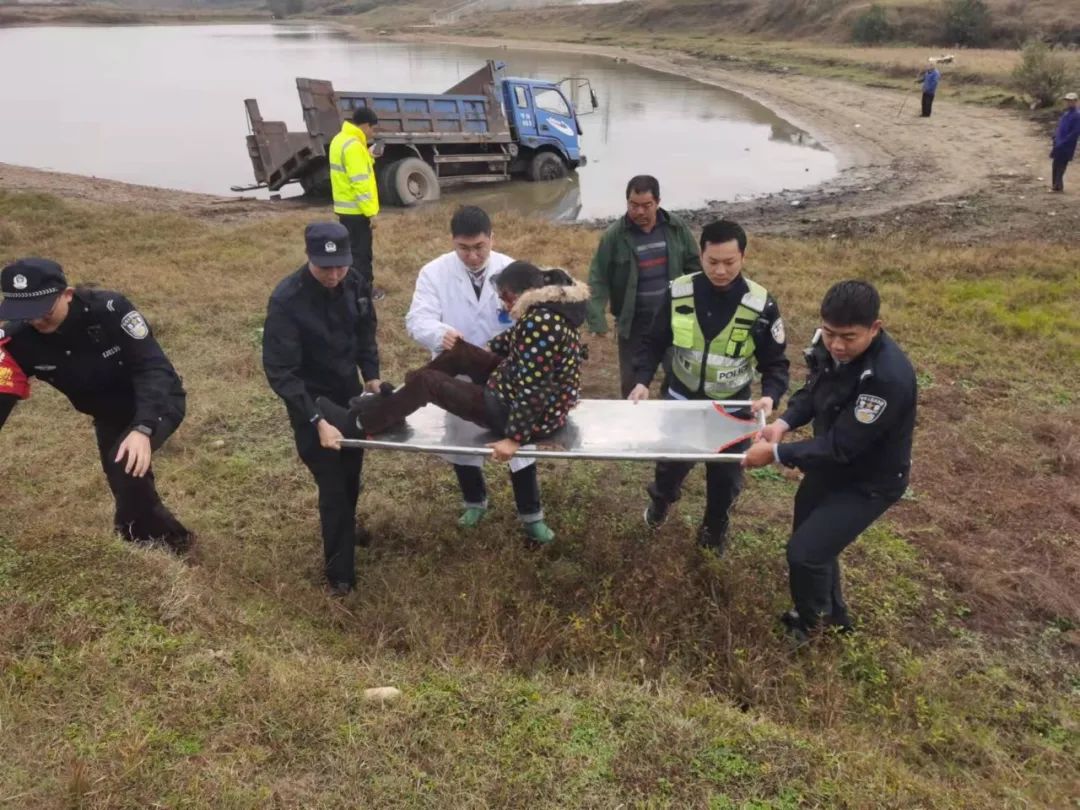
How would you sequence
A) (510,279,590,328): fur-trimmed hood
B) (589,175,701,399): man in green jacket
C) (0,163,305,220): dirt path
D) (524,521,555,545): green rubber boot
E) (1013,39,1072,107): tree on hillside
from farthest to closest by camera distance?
1. (1013,39,1072,107): tree on hillside
2. (0,163,305,220): dirt path
3. (589,175,701,399): man in green jacket
4. (524,521,555,545): green rubber boot
5. (510,279,590,328): fur-trimmed hood

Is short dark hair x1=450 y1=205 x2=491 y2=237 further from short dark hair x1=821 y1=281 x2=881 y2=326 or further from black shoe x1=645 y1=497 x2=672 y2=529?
black shoe x1=645 y1=497 x2=672 y2=529

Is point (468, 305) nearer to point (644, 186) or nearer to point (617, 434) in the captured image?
point (617, 434)

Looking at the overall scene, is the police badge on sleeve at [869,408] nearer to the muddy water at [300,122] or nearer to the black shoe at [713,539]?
the black shoe at [713,539]

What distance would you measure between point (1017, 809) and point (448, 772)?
1797mm

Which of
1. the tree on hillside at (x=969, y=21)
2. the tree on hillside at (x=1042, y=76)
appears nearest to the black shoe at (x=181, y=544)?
the tree on hillside at (x=1042, y=76)

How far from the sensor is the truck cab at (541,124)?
1520 cm

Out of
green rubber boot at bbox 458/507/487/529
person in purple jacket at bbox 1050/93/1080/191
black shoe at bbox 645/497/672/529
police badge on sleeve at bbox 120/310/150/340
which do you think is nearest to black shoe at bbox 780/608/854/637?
black shoe at bbox 645/497/672/529

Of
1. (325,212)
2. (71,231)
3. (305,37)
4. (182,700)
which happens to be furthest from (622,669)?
(305,37)

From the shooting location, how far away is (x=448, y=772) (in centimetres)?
221

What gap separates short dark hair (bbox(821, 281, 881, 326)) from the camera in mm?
2613

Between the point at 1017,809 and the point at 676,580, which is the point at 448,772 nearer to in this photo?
the point at 676,580

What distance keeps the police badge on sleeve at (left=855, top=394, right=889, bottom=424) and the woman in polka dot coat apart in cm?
115

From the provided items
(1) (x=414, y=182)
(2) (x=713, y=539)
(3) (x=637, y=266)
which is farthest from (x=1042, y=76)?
(2) (x=713, y=539)

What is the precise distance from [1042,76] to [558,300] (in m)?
23.8
